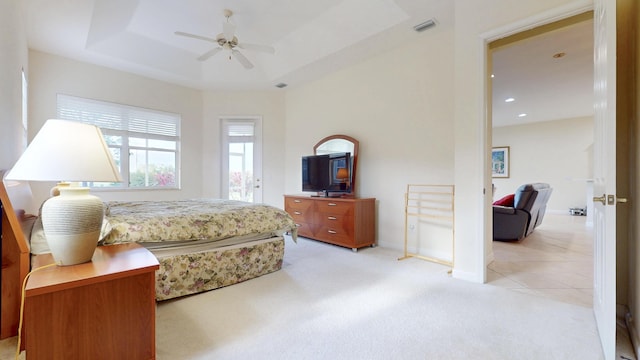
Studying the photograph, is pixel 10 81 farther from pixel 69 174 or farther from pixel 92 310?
pixel 92 310

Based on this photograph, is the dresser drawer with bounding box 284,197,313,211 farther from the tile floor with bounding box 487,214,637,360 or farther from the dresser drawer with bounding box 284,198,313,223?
the tile floor with bounding box 487,214,637,360

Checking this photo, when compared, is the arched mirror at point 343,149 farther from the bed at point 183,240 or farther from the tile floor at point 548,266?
the tile floor at point 548,266

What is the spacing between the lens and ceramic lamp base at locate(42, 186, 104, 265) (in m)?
1.35

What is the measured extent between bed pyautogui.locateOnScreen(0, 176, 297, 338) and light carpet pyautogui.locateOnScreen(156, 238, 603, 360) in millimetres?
146

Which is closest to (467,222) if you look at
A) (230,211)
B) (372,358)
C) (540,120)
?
(372,358)

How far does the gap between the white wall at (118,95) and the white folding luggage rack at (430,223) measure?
157 inches

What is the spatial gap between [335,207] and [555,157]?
755 cm

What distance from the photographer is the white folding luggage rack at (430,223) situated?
11.1 ft

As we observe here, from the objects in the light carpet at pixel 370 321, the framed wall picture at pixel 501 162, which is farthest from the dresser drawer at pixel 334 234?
the framed wall picture at pixel 501 162

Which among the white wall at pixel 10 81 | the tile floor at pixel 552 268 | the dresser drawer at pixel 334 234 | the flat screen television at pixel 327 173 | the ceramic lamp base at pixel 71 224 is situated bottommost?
the tile floor at pixel 552 268

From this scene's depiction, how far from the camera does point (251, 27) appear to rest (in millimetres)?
3947

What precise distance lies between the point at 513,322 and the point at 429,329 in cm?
63

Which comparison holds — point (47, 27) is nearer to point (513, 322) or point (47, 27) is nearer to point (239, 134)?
point (239, 134)

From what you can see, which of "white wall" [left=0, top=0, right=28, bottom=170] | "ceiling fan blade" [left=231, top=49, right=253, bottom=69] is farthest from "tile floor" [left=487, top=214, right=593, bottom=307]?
"white wall" [left=0, top=0, right=28, bottom=170]
